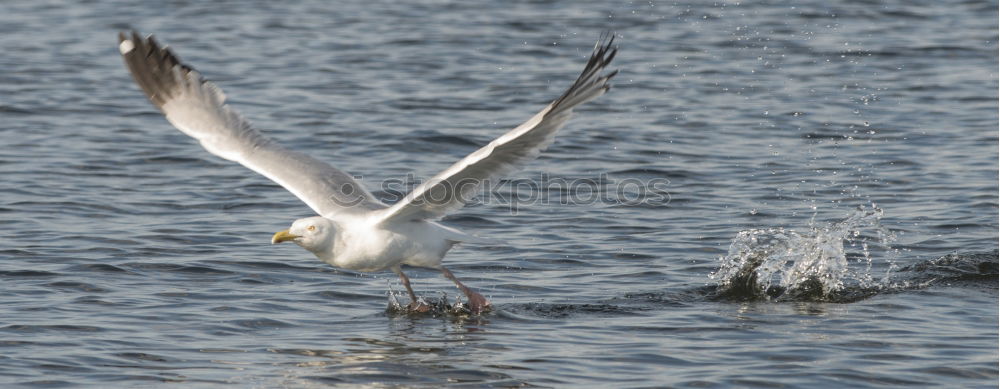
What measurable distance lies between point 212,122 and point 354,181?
1.08 m

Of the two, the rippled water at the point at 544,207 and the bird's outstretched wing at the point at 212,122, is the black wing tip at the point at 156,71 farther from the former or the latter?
the rippled water at the point at 544,207

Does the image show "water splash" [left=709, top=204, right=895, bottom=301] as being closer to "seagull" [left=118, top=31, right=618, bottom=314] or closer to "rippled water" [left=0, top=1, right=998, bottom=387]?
"rippled water" [left=0, top=1, right=998, bottom=387]

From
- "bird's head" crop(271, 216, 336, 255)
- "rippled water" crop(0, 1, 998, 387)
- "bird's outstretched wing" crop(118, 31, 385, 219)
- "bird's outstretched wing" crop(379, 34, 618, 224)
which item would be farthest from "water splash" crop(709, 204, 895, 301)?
"bird's head" crop(271, 216, 336, 255)

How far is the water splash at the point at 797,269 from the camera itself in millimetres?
8969

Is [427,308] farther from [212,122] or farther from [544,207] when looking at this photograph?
[544,207]

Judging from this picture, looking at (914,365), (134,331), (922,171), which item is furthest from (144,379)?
(922,171)

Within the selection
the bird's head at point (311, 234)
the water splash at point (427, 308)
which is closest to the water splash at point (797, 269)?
the water splash at point (427, 308)

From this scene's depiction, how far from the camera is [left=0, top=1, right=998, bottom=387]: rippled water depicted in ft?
24.7

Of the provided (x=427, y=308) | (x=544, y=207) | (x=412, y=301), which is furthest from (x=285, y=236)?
(x=544, y=207)

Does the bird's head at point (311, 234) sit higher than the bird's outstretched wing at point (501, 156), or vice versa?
the bird's outstretched wing at point (501, 156)

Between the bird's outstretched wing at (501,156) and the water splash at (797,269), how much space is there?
76.4 inches

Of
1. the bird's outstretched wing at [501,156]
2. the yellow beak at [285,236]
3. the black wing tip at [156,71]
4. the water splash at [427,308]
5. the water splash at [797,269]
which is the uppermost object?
the black wing tip at [156,71]

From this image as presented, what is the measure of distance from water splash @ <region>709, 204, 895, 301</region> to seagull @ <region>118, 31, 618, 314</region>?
1.82 metres

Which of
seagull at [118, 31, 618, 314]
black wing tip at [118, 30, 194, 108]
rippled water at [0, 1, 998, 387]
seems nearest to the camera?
seagull at [118, 31, 618, 314]
